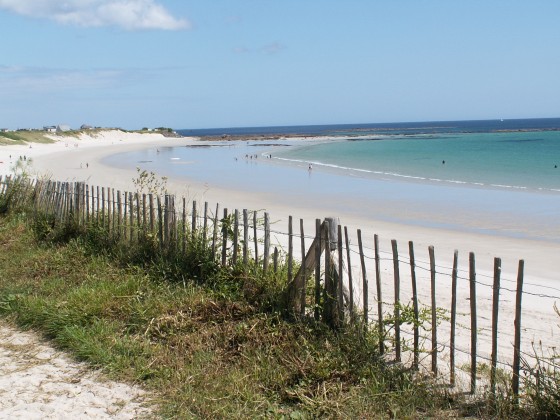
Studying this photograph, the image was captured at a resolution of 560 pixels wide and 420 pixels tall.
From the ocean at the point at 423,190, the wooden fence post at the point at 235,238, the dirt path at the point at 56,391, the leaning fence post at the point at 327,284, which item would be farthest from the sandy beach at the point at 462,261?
the dirt path at the point at 56,391

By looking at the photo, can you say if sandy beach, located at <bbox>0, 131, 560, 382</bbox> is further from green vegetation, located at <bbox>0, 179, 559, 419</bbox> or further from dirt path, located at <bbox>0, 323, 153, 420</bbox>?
dirt path, located at <bbox>0, 323, 153, 420</bbox>

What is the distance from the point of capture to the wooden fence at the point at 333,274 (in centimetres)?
464

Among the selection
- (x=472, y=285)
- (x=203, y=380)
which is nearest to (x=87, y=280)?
(x=203, y=380)

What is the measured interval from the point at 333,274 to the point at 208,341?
128cm

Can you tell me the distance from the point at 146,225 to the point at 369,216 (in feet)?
32.3

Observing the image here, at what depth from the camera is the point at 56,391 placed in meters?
4.79

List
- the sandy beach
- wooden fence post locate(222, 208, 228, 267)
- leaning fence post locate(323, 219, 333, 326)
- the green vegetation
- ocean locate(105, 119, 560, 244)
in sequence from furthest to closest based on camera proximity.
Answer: ocean locate(105, 119, 560, 244), wooden fence post locate(222, 208, 228, 267), the sandy beach, leaning fence post locate(323, 219, 333, 326), the green vegetation

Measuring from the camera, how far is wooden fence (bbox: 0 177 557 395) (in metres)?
4.64

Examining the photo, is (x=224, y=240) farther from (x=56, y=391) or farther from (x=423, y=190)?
(x=423, y=190)

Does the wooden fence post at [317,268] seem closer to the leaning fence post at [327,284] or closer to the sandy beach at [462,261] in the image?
the leaning fence post at [327,284]

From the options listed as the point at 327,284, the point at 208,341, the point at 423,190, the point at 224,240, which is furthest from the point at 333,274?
the point at 423,190

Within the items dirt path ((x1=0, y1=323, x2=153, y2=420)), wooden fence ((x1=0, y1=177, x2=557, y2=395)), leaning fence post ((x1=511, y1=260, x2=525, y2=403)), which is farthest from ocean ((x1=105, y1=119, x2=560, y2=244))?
dirt path ((x1=0, y1=323, x2=153, y2=420))

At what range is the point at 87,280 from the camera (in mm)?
7074

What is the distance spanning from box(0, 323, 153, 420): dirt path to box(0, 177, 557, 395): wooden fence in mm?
1715
